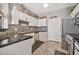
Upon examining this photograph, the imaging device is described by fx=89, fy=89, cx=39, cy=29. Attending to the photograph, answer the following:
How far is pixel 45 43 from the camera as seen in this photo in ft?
4.66

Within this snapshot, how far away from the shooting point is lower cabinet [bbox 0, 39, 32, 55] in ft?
3.94

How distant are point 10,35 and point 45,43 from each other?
56cm

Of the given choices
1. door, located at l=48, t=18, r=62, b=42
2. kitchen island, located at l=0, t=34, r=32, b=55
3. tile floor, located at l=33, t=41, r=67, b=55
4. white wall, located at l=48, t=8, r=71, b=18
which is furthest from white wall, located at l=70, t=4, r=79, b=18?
kitchen island, located at l=0, t=34, r=32, b=55

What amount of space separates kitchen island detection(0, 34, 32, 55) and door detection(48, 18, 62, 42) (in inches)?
13.7

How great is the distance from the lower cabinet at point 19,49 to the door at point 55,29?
1.18 feet

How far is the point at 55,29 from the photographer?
4.70 feet

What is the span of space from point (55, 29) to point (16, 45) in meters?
0.65

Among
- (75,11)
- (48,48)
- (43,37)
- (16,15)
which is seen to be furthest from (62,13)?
(16,15)

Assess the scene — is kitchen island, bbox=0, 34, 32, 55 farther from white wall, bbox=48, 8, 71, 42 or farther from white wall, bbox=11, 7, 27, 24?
white wall, bbox=48, 8, 71, 42

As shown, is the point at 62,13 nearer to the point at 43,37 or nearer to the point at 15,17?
the point at 43,37

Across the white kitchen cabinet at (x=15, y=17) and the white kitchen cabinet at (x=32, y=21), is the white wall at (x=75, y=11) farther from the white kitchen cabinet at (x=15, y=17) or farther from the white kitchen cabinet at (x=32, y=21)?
the white kitchen cabinet at (x=15, y=17)

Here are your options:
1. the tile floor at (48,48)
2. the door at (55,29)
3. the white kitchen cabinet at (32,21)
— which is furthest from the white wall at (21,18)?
the tile floor at (48,48)
